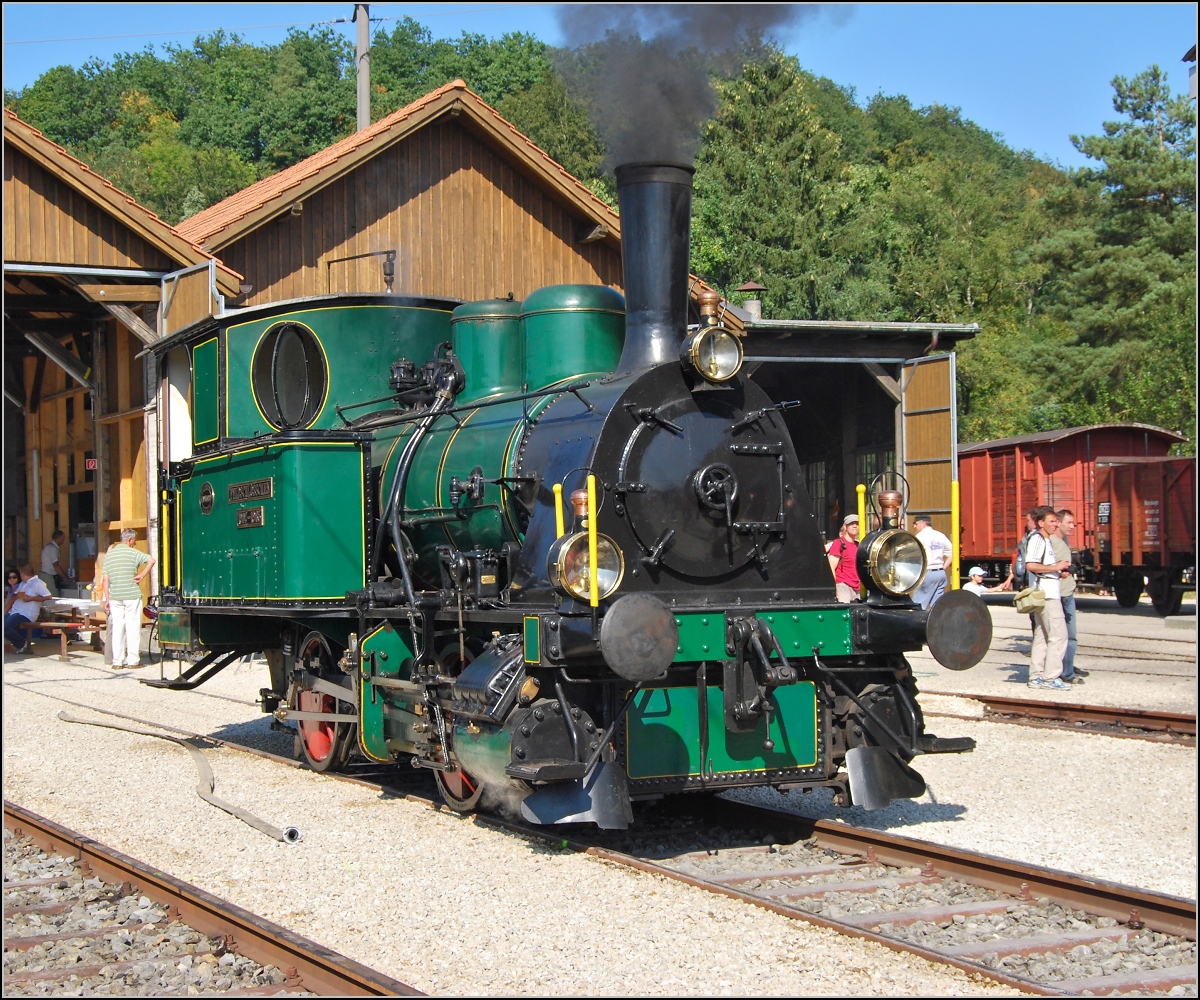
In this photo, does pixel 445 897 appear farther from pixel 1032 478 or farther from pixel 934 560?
pixel 1032 478

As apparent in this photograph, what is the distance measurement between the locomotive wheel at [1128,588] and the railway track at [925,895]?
1989 centimetres

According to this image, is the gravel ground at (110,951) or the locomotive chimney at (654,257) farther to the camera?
the locomotive chimney at (654,257)

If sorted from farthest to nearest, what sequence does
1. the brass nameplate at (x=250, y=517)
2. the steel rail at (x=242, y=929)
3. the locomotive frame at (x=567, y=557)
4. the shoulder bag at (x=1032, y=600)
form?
the shoulder bag at (x=1032, y=600) < the brass nameplate at (x=250, y=517) < the locomotive frame at (x=567, y=557) < the steel rail at (x=242, y=929)

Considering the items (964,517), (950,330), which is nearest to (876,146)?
(964,517)

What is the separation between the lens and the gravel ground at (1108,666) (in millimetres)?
12211

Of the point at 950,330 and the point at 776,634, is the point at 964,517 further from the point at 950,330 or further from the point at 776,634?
the point at 776,634

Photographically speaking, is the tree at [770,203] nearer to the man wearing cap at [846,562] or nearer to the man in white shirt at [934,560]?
the man in white shirt at [934,560]

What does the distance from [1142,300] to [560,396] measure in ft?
103

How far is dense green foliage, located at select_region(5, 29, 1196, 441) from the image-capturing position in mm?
35094

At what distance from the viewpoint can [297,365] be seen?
8.73m

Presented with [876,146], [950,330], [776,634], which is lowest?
[776,634]

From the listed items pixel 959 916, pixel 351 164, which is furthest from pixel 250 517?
pixel 351 164

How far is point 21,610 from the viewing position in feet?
63.7

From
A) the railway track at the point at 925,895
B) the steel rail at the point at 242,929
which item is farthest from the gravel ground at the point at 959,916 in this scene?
the steel rail at the point at 242,929
